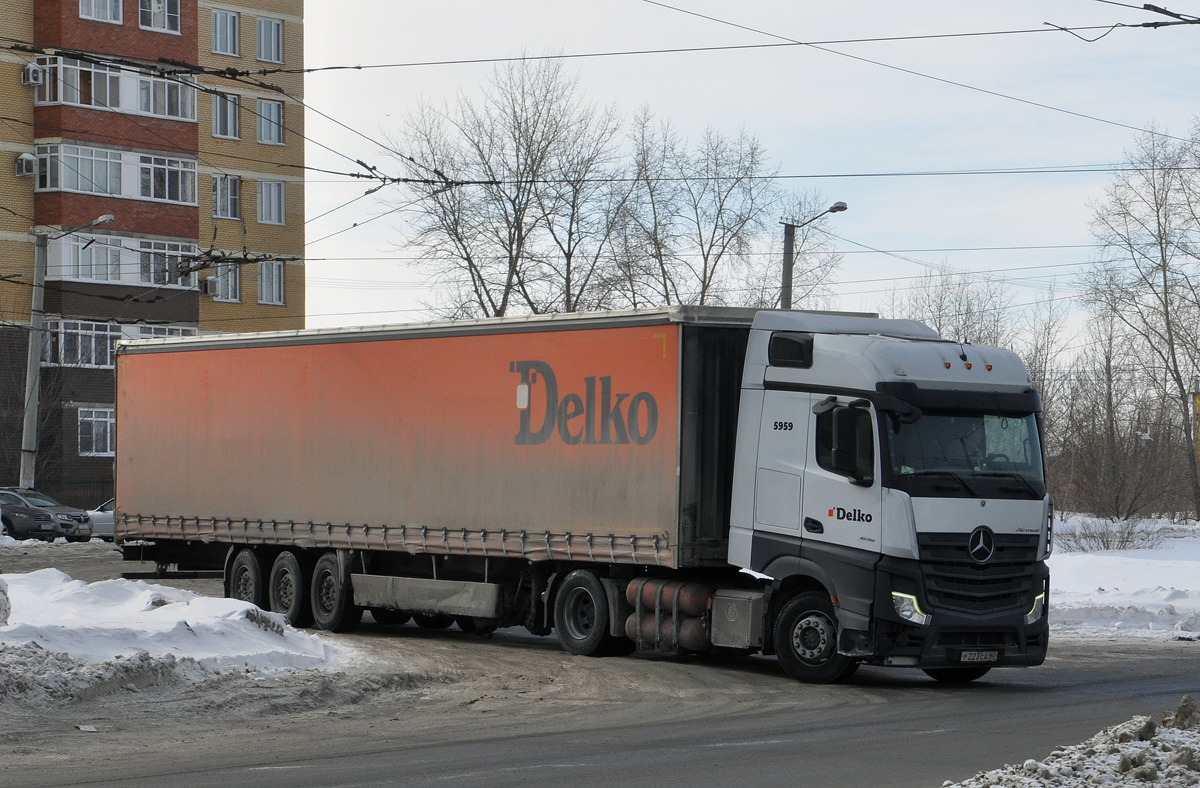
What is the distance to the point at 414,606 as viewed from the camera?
725 inches

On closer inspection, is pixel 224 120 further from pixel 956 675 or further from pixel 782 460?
pixel 956 675

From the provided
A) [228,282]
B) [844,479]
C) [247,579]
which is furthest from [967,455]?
[228,282]

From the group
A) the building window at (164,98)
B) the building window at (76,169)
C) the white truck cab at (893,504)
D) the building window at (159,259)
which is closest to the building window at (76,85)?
the building window at (164,98)

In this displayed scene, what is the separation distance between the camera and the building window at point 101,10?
49.8m

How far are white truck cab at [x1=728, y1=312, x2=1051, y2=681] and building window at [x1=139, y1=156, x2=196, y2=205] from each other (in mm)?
40278

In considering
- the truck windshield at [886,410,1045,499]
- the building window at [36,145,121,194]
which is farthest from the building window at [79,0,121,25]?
the truck windshield at [886,410,1045,499]

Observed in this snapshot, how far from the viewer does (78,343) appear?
5066 centimetres

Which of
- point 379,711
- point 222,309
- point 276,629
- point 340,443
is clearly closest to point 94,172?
point 222,309

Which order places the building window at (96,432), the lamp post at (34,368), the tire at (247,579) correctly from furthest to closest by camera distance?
the building window at (96,432) → the lamp post at (34,368) → the tire at (247,579)

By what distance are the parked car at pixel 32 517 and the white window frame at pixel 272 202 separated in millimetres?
18716

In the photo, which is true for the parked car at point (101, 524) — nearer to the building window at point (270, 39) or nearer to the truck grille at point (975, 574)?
the building window at point (270, 39)

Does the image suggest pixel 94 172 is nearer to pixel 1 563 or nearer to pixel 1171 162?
pixel 1 563

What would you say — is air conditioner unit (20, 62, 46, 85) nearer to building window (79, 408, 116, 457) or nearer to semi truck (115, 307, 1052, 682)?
building window (79, 408, 116, 457)

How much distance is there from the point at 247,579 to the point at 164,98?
1367 inches
